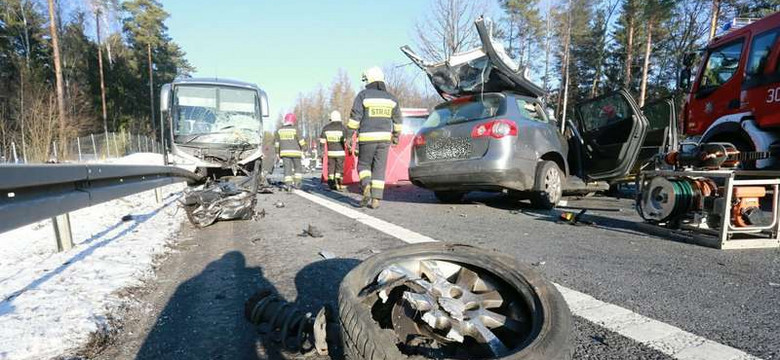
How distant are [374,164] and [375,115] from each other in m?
0.70

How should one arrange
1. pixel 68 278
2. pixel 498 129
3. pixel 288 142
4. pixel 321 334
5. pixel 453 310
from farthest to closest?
pixel 288 142 < pixel 498 129 < pixel 68 278 < pixel 321 334 < pixel 453 310

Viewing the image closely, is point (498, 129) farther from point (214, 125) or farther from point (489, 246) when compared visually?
point (214, 125)

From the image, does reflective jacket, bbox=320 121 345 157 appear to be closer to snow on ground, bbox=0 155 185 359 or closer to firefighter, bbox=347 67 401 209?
firefighter, bbox=347 67 401 209

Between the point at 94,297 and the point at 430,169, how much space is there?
4179 mm

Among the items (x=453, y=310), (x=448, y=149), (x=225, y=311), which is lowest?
(x=225, y=311)

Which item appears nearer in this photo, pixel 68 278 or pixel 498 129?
pixel 68 278

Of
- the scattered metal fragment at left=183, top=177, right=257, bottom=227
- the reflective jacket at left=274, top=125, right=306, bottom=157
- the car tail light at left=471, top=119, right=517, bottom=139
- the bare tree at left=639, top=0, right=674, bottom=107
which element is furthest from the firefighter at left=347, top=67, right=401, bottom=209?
the bare tree at left=639, top=0, right=674, bottom=107

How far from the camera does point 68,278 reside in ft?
7.72

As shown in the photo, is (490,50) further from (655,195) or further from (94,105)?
(94,105)

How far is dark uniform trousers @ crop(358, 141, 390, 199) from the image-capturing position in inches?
225

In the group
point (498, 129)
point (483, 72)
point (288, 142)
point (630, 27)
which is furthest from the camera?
point (630, 27)

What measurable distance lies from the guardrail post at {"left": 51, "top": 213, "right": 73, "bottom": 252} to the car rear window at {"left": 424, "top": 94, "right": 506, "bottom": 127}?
431 cm

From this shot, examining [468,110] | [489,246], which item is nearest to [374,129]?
[468,110]

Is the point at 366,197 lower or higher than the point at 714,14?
lower
